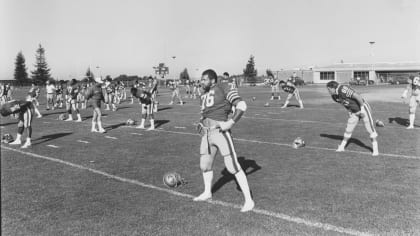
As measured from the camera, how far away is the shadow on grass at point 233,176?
6.88m

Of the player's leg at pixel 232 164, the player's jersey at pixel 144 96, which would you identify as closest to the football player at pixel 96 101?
the player's jersey at pixel 144 96

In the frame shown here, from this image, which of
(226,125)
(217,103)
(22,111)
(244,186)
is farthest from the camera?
(22,111)

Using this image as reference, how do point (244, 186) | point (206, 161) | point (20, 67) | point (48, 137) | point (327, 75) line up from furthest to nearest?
point (20, 67) → point (327, 75) → point (48, 137) → point (206, 161) → point (244, 186)

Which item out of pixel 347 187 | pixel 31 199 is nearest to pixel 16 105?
pixel 31 199

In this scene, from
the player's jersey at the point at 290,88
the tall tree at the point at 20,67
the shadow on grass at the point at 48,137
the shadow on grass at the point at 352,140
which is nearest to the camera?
the shadow on grass at the point at 352,140

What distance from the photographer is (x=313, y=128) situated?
14.1 m

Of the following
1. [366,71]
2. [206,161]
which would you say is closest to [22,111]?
[206,161]

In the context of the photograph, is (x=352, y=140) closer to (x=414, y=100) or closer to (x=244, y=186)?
(x=414, y=100)

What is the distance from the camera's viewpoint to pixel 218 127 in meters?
5.72

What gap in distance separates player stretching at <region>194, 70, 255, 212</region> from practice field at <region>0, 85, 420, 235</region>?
51 cm

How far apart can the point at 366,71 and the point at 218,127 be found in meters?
84.4

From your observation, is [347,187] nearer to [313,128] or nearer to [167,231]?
[167,231]

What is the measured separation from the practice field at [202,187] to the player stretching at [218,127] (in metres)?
0.51

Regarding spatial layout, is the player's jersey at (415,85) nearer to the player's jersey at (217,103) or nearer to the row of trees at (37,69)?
the player's jersey at (217,103)
